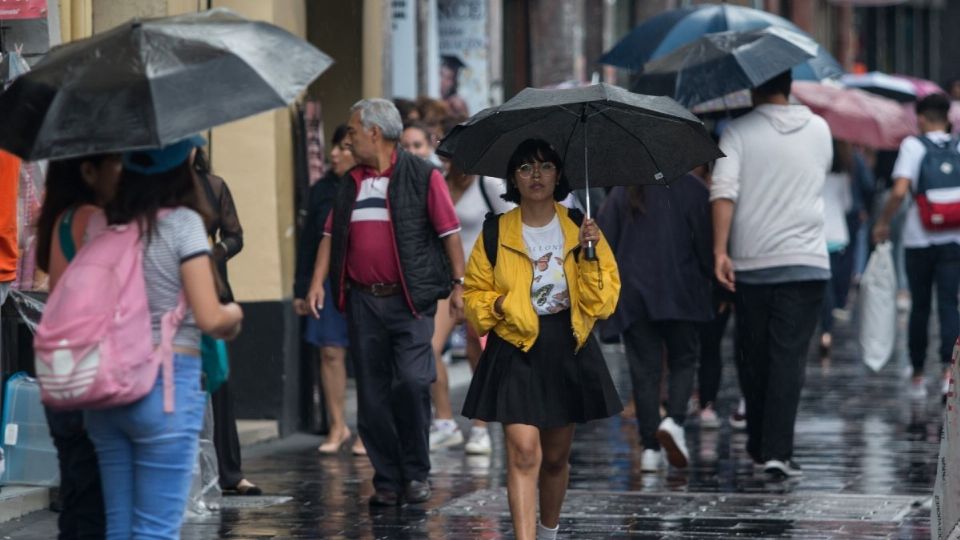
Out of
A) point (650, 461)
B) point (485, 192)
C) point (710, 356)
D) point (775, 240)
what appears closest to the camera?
point (775, 240)

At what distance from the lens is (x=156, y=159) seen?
5.72m

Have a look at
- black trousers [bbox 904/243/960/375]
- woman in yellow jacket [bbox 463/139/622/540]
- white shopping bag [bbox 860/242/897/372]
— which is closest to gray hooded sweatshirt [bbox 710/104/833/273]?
woman in yellow jacket [bbox 463/139/622/540]

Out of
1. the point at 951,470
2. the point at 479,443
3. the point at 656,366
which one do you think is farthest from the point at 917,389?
the point at 951,470

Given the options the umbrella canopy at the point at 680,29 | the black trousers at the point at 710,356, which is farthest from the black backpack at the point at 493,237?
the umbrella canopy at the point at 680,29

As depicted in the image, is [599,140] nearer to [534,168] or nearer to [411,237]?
[534,168]

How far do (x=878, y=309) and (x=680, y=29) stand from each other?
11.9ft

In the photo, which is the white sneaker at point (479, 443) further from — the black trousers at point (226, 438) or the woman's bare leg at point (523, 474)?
the woman's bare leg at point (523, 474)

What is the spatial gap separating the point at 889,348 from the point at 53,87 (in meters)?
11.3

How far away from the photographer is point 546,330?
771 centimetres

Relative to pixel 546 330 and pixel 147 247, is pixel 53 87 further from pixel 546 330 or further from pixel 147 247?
pixel 546 330

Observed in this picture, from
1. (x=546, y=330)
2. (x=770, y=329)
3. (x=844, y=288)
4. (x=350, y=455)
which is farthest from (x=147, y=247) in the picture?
(x=844, y=288)

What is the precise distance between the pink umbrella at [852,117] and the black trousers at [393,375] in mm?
7525

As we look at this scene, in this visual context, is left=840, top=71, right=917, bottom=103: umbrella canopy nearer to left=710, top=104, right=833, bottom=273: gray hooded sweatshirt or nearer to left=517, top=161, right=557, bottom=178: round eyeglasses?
left=710, top=104, right=833, bottom=273: gray hooded sweatshirt

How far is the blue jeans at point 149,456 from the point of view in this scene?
558cm
